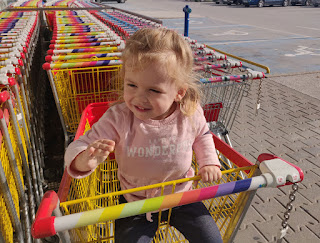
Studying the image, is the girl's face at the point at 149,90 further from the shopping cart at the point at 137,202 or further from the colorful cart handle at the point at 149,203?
the colorful cart handle at the point at 149,203

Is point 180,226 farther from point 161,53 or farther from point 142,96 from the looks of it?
point 161,53

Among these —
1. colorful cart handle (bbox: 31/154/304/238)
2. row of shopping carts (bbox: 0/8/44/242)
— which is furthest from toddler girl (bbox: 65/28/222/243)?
row of shopping carts (bbox: 0/8/44/242)

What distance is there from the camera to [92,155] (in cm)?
138

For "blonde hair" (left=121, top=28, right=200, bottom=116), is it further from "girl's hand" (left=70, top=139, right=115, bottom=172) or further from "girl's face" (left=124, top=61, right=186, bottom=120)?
"girl's hand" (left=70, top=139, right=115, bottom=172)

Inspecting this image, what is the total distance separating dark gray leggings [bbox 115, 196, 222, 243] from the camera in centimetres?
165

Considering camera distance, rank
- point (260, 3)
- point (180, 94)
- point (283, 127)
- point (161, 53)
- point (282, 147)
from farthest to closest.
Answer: point (260, 3)
point (283, 127)
point (282, 147)
point (180, 94)
point (161, 53)

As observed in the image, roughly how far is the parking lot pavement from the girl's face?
1725 mm

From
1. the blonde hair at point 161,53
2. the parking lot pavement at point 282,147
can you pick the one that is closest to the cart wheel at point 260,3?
the parking lot pavement at point 282,147

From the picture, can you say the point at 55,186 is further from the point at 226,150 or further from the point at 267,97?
the point at 267,97

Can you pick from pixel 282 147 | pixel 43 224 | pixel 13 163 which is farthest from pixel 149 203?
pixel 282 147

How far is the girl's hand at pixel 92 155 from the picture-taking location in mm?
1341

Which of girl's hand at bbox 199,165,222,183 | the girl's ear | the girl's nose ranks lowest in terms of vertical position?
girl's hand at bbox 199,165,222,183

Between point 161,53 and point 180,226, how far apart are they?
103 cm

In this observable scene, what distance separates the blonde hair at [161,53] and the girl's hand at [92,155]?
408 mm
